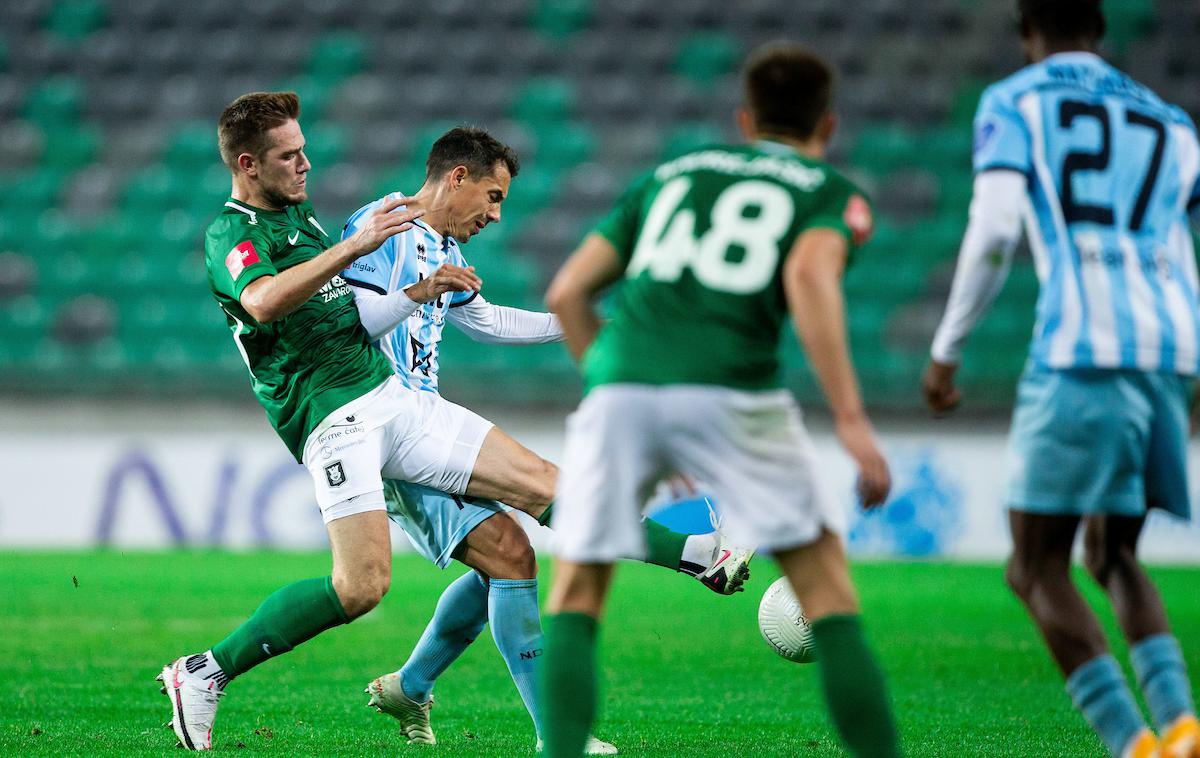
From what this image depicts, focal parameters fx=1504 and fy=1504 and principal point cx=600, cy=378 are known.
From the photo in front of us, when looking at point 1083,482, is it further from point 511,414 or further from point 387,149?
point 387,149

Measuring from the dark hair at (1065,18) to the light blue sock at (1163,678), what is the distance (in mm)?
1487

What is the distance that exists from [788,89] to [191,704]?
105 inches

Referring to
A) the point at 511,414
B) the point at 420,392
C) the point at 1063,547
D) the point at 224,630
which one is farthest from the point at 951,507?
the point at 1063,547

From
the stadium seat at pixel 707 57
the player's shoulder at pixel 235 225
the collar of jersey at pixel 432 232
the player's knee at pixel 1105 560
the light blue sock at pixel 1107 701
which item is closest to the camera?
the light blue sock at pixel 1107 701

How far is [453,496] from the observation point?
16.2ft

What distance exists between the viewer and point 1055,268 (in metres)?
3.59

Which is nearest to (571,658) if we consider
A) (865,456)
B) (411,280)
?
(865,456)

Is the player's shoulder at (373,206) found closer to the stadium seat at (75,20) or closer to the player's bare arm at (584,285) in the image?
the player's bare arm at (584,285)

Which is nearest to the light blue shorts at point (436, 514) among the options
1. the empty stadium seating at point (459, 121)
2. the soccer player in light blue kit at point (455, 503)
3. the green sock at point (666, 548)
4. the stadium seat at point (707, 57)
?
the soccer player in light blue kit at point (455, 503)

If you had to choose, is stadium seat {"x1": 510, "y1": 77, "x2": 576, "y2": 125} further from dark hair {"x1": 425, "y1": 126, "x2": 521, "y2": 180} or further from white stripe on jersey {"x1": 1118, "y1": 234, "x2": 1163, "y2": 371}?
white stripe on jersey {"x1": 1118, "y1": 234, "x2": 1163, "y2": 371}

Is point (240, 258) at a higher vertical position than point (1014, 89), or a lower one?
lower

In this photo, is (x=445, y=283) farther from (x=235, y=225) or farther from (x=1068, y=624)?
(x=1068, y=624)

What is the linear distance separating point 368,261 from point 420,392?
18.7 inches

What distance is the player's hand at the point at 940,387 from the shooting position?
3.66 meters
